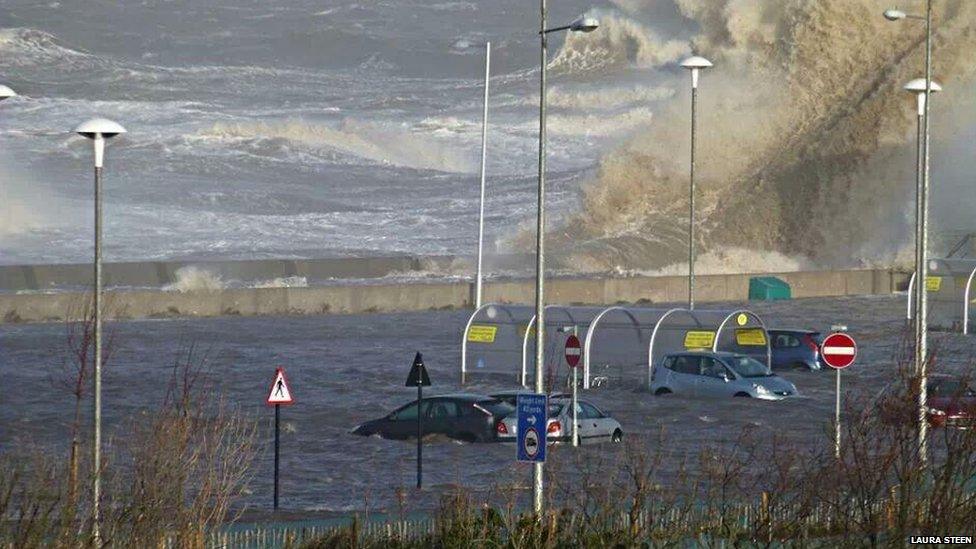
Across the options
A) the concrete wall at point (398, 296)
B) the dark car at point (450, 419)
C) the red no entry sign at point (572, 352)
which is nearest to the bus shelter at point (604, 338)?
the dark car at point (450, 419)

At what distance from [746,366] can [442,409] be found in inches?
202

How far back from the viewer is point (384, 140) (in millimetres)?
89062

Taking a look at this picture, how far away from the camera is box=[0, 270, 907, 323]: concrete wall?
114 ft

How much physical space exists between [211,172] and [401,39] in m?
30.9

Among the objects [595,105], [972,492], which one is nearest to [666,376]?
[972,492]

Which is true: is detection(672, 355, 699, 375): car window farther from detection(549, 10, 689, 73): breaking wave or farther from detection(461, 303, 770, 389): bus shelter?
detection(549, 10, 689, 73): breaking wave

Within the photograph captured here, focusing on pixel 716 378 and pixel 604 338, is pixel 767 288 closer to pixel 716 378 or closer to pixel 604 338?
pixel 604 338

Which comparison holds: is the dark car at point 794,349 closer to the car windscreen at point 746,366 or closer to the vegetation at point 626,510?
the car windscreen at point 746,366

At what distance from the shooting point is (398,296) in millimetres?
37688

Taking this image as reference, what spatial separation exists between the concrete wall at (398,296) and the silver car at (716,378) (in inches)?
515

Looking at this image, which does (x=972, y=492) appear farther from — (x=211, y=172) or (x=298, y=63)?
(x=298, y=63)

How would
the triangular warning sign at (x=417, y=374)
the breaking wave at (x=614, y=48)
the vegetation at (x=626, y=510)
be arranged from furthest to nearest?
A: the breaking wave at (x=614, y=48)
the triangular warning sign at (x=417, y=374)
the vegetation at (x=626, y=510)

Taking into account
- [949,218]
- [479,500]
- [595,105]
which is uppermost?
[595,105]

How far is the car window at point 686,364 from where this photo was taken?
79.3 feet
